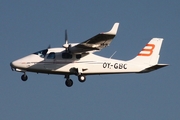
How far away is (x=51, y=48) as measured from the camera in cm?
4791

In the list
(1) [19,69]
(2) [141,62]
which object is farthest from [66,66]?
(2) [141,62]

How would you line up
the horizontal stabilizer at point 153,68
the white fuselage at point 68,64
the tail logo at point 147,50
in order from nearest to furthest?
the white fuselage at point 68,64, the horizontal stabilizer at point 153,68, the tail logo at point 147,50

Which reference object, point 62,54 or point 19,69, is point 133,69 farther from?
point 19,69

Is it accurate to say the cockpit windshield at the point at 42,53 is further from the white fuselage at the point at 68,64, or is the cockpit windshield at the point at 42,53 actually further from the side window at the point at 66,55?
the side window at the point at 66,55

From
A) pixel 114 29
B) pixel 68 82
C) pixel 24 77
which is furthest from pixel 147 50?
pixel 24 77

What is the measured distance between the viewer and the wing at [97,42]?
43.7 m

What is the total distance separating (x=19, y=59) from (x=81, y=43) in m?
5.79

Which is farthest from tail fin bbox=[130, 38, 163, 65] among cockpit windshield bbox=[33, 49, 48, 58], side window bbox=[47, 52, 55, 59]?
cockpit windshield bbox=[33, 49, 48, 58]

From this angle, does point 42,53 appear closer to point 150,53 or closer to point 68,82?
point 68,82

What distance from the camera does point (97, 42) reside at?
45.2 metres

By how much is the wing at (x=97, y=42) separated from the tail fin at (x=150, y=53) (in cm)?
547

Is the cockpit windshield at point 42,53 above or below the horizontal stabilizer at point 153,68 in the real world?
above

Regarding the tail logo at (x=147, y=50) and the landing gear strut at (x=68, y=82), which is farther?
the tail logo at (x=147, y=50)

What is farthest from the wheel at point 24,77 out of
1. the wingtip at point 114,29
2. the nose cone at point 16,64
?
the wingtip at point 114,29
